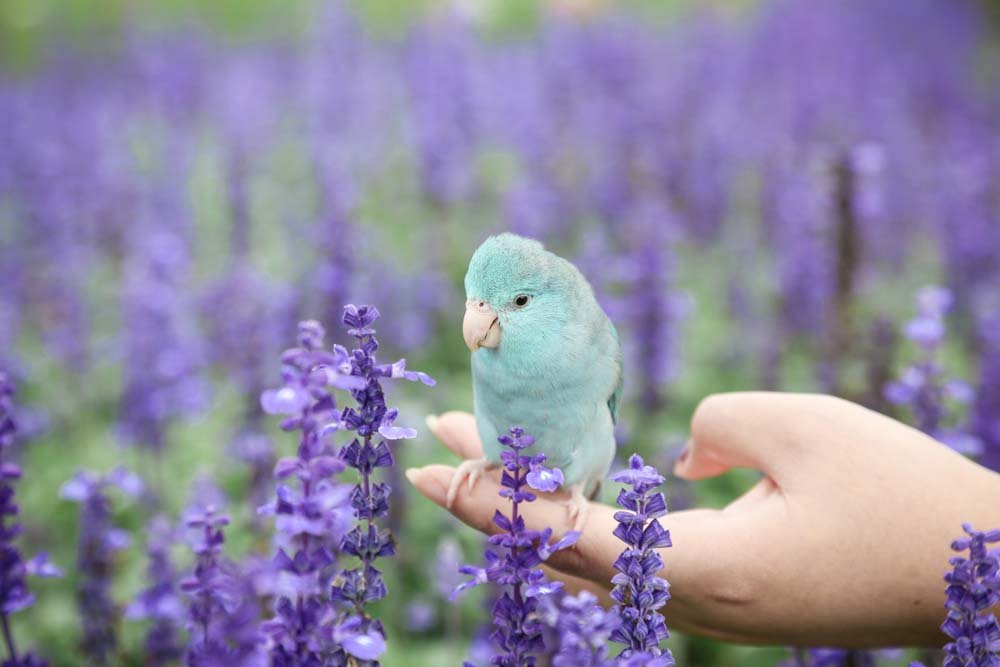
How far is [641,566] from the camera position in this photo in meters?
0.99

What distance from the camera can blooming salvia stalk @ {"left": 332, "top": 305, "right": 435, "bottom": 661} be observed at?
101cm

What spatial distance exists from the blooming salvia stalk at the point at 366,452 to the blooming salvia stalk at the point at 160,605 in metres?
0.71

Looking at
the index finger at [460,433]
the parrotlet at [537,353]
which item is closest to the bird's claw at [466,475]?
the parrotlet at [537,353]

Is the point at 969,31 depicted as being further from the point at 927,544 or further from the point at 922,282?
the point at 927,544

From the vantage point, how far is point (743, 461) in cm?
141

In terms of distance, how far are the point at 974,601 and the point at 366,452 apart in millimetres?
642

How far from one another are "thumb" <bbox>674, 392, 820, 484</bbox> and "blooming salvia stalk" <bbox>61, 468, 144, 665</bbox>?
0.96 meters

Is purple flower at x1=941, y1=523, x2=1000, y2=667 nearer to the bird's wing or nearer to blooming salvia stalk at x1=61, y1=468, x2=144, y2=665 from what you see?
the bird's wing

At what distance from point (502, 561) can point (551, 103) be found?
424cm

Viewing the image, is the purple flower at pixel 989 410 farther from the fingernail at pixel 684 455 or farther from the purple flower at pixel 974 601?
the purple flower at pixel 974 601

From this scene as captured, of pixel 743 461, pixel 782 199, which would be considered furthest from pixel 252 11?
pixel 743 461

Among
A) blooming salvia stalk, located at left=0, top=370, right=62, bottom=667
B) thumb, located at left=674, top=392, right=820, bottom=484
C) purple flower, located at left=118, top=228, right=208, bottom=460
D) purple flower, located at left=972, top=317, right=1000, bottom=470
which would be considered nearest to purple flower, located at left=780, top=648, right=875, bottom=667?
thumb, located at left=674, top=392, right=820, bottom=484

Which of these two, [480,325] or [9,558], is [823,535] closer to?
[480,325]

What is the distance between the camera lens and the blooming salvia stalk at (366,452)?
1.01 metres
